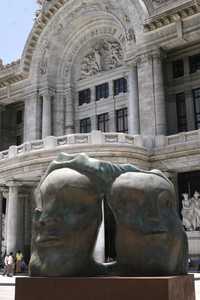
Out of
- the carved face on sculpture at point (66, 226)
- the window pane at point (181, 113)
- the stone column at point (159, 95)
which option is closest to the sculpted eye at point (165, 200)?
the carved face on sculpture at point (66, 226)

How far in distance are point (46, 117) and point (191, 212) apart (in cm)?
1614

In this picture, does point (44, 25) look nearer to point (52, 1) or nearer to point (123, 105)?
point (52, 1)

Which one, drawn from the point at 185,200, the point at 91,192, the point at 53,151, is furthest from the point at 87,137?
the point at 91,192

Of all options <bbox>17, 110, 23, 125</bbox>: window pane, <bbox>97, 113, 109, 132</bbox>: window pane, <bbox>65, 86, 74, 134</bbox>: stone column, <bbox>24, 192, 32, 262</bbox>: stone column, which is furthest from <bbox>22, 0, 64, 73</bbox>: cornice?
<bbox>24, 192, 32, 262</bbox>: stone column

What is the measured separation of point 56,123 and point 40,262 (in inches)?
1184

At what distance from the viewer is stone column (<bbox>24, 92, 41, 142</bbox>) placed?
3656 centimetres

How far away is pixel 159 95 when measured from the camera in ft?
98.6

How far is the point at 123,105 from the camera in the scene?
3506cm

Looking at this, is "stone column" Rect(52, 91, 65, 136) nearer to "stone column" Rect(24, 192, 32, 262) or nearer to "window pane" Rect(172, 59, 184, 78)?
"stone column" Rect(24, 192, 32, 262)

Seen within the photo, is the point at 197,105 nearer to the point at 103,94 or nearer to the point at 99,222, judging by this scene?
the point at 103,94

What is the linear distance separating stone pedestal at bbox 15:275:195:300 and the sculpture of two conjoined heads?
0.33m

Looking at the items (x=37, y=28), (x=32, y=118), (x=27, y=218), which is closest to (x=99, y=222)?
(x=27, y=218)

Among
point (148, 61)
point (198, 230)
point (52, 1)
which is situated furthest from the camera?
point (52, 1)

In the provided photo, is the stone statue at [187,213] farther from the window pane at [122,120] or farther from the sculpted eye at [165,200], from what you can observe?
the sculpted eye at [165,200]
